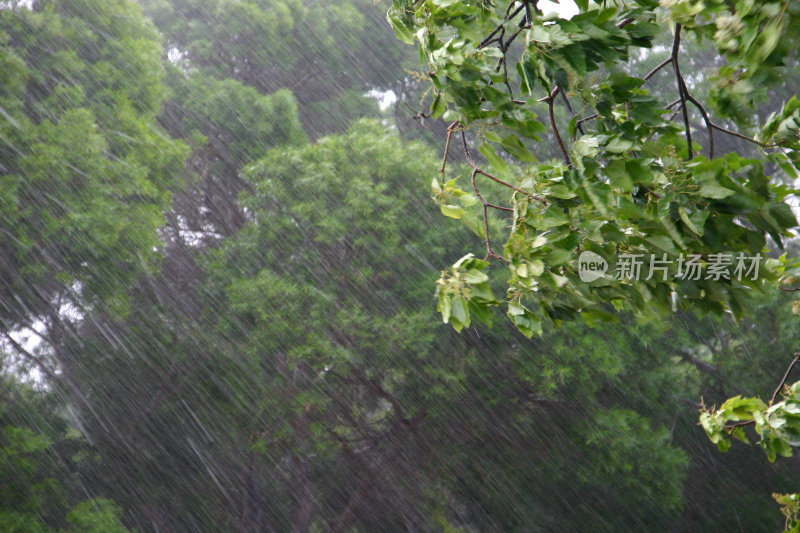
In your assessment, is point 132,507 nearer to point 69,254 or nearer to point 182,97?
point 69,254

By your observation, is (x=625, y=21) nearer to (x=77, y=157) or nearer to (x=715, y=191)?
(x=715, y=191)

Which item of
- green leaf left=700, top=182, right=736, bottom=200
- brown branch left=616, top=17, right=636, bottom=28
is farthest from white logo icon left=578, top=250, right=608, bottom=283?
brown branch left=616, top=17, right=636, bottom=28

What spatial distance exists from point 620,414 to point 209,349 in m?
3.51

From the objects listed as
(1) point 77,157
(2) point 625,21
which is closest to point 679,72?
(2) point 625,21

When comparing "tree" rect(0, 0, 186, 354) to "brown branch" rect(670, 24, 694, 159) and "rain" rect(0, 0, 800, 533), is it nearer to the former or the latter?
"rain" rect(0, 0, 800, 533)

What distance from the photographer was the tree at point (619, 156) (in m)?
0.88

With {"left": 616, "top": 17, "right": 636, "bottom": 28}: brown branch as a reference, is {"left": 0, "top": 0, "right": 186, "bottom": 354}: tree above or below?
above

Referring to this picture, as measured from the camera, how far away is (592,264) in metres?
1.05

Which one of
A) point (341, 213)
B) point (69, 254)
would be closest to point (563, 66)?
point (341, 213)

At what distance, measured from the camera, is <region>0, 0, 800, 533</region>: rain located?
5238mm

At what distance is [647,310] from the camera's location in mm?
1143

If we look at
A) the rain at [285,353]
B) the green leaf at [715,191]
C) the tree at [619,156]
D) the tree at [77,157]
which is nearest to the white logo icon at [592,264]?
the tree at [619,156]

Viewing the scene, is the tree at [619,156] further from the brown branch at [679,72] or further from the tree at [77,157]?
the tree at [77,157]

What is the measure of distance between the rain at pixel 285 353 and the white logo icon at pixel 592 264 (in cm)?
403
